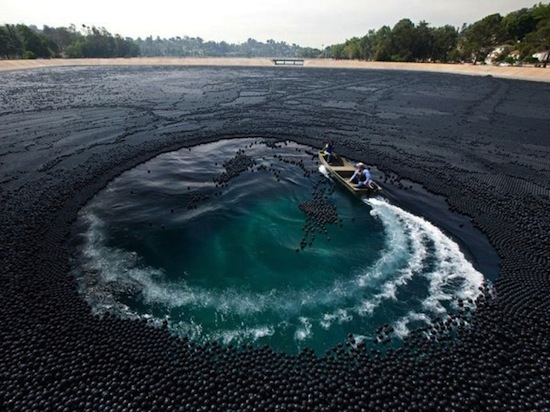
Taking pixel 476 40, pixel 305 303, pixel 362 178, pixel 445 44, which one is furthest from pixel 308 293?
pixel 445 44

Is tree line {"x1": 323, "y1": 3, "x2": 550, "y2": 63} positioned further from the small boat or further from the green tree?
the small boat

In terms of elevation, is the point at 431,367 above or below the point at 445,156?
below

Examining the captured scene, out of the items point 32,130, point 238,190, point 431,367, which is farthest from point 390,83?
point 431,367

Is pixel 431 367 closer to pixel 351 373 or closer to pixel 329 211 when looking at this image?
pixel 351 373

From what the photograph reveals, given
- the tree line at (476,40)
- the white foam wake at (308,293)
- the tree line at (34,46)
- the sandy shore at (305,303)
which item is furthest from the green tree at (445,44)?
the tree line at (34,46)

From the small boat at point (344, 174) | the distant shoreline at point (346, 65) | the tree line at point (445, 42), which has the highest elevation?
the tree line at point (445, 42)

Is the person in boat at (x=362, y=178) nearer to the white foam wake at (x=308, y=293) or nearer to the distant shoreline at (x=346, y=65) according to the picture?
the white foam wake at (x=308, y=293)

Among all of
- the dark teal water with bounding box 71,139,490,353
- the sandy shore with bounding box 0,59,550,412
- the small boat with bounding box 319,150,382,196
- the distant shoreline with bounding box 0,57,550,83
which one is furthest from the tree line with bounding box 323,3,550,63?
the dark teal water with bounding box 71,139,490,353
